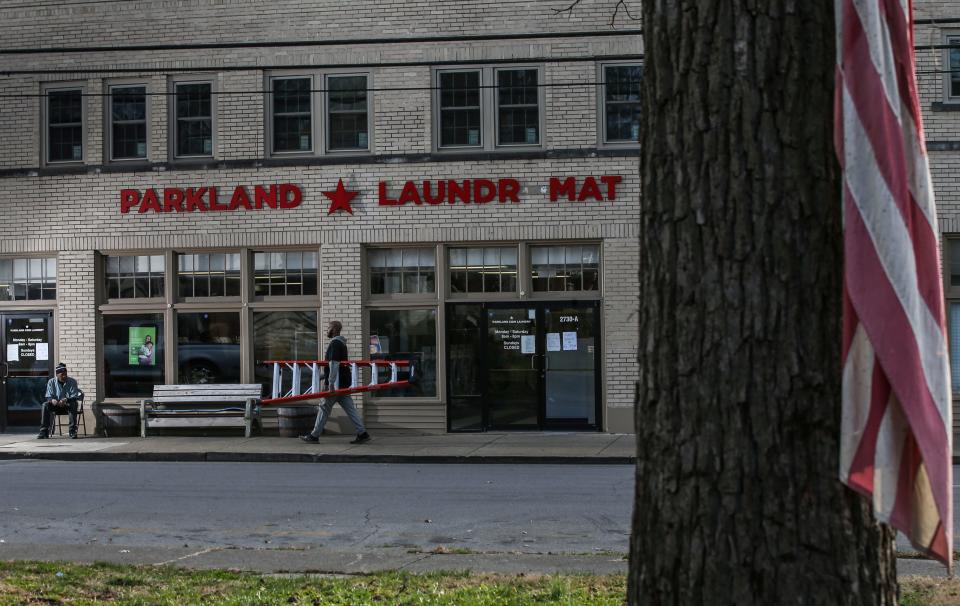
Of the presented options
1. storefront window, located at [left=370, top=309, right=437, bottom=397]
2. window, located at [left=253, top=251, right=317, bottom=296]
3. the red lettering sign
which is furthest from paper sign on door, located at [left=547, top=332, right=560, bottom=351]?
the red lettering sign

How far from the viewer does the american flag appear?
315cm

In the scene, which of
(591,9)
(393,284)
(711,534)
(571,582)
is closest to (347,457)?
(393,284)

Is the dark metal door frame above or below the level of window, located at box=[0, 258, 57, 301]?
below

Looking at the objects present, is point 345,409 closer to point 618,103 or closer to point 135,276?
point 135,276

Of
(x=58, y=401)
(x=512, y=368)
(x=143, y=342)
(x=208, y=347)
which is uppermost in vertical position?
(x=143, y=342)

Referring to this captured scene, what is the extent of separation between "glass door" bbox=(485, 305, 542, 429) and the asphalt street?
362cm

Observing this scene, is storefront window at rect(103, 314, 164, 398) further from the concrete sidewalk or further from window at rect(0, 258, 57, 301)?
window at rect(0, 258, 57, 301)

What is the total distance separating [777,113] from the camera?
3.33 metres

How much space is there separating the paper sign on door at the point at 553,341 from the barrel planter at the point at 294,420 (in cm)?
437

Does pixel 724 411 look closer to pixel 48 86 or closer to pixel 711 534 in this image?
pixel 711 534

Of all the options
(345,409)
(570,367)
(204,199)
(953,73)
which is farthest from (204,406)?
(953,73)

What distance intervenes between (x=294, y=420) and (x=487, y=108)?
21.2 feet

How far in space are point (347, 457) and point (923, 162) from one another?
45.1ft

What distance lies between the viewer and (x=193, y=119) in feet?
65.0
